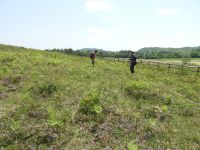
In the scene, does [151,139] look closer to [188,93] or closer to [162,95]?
[162,95]

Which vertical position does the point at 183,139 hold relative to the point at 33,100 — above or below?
below

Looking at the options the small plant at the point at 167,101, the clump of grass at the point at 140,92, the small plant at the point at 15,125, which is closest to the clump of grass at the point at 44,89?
the small plant at the point at 15,125

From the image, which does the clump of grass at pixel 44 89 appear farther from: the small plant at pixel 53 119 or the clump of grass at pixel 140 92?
the clump of grass at pixel 140 92

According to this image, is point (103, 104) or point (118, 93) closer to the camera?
point (103, 104)

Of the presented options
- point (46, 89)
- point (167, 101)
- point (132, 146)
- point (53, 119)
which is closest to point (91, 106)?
point (53, 119)

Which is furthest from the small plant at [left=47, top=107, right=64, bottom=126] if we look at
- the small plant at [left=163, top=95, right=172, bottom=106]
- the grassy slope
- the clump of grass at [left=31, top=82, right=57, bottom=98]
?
the small plant at [left=163, top=95, right=172, bottom=106]

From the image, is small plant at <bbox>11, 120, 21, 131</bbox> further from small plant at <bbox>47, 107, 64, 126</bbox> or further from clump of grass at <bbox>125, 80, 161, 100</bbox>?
clump of grass at <bbox>125, 80, 161, 100</bbox>

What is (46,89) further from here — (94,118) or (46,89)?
(94,118)

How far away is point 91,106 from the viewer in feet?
42.4

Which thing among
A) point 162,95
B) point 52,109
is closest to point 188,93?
point 162,95

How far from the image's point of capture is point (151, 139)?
1078cm

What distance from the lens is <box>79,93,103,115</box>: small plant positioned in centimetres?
1248

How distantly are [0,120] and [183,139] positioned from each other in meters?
7.92

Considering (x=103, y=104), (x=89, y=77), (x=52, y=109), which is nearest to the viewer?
(x=52, y=109)
